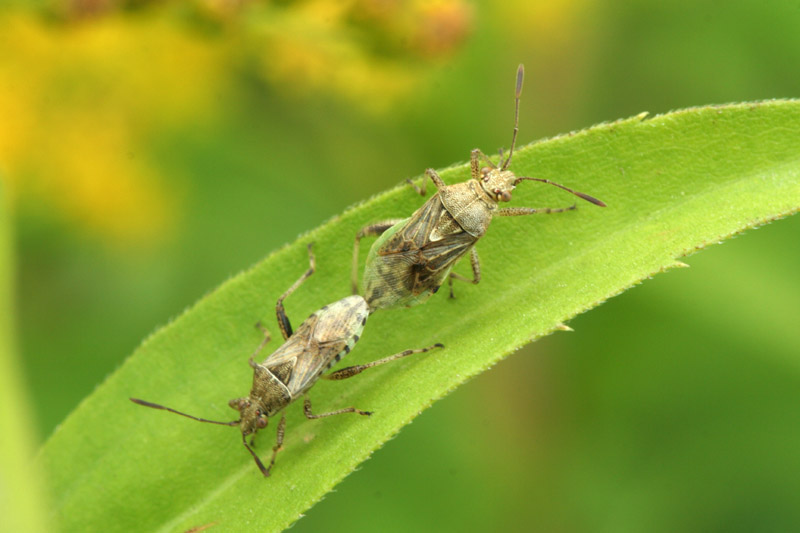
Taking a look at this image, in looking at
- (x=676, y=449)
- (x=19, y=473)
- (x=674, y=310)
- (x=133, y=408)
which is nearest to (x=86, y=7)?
(x=133, y=408)

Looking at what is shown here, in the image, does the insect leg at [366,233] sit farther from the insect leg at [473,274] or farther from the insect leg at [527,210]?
the insect leg at [527,210]

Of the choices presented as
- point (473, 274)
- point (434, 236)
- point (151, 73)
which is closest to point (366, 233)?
point (473, 274)

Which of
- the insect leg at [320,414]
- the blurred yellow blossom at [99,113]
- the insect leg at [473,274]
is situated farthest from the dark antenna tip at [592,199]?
the blurred yellow blossom at [99,113]

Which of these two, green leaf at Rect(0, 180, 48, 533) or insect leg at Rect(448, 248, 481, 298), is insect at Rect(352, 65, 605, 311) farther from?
green leaf at Rect(0, 180, 48, 533)

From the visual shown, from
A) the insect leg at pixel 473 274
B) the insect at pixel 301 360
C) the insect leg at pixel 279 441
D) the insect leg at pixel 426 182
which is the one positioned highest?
the insect leg at pixel 426 182

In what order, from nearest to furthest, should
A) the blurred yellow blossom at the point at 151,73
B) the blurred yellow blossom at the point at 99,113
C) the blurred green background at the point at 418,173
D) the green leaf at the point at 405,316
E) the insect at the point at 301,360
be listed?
the green leaf at the point at 405,316 < the insect at the point at 301,360 < the blurred yellow blossom at the point at 151,73 < the blurred yellow blossom at the point at 99,113 < the blurred green background at the point at 418,173

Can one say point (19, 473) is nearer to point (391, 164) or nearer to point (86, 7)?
point (86, 7)

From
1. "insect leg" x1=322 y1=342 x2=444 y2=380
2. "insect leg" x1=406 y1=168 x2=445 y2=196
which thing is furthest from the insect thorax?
"insect leg" x1=322 y1=342 x2=444 y2=380
